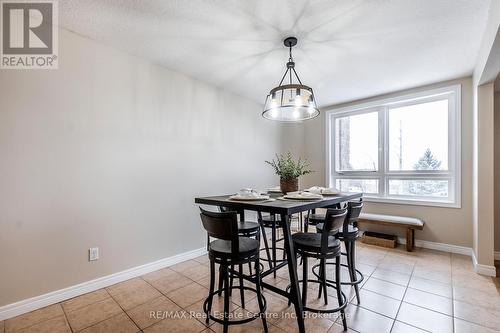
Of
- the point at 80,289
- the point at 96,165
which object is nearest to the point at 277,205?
the point at 96,165

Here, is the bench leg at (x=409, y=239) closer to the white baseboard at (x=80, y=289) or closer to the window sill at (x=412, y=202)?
the window sill at (x=412, y=202)

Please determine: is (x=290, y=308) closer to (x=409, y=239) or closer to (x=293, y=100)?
(x=293, y=100)

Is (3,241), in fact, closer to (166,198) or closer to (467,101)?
(166,198)

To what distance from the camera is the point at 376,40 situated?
2.30m

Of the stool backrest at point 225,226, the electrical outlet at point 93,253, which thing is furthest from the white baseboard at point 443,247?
the electrical outlet at point 93,253

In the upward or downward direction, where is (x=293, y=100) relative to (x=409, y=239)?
upward

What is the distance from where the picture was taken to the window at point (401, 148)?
133 inches

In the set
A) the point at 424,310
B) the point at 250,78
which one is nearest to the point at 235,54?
the point at 250,78

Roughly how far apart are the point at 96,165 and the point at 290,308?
2.25 meters

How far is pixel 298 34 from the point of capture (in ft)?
7.18

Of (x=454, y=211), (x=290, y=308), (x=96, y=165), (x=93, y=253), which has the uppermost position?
(x=96, y=165)

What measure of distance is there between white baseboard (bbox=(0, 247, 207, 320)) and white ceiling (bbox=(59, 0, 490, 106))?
2.38 metres

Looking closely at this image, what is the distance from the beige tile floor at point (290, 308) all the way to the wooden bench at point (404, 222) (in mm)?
592

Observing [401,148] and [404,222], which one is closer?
[404,222]
